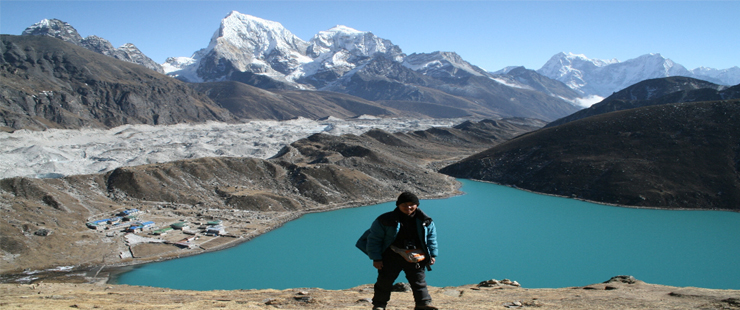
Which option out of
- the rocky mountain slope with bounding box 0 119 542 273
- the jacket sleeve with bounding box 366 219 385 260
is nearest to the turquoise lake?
the rocky mountain slope with bounding box 0 119 542 273

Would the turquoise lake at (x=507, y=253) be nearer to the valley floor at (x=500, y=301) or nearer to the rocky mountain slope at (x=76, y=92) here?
the valley floor at (x=500, y=301)

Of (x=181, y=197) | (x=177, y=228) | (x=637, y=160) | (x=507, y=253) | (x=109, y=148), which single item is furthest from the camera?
(x=109, y=148)

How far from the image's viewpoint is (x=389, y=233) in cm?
900

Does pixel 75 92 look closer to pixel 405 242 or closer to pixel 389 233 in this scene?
pixel 389 233

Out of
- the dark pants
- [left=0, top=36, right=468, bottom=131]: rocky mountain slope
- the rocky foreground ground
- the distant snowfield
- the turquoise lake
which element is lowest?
the turquoise lake

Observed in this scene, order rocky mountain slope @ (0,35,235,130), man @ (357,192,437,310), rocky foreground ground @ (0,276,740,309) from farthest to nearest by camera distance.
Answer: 1. rocky mountain slope @ (0,35,235,130)
2. rocky foreground ground @ (0,276,740,309)
3. man @ (357,192,437,310)

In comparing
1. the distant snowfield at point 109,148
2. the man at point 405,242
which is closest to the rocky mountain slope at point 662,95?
the distant snowfield at point 109,148

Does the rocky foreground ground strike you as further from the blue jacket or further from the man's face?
the man's face

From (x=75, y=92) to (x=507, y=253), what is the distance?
16144cm

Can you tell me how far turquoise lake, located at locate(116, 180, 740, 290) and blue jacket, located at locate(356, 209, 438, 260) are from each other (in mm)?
25738

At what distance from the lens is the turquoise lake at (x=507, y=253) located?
35.6 metres

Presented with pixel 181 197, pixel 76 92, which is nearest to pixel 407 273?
pixel 181 197

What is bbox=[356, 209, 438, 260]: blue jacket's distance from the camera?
29.3 ft

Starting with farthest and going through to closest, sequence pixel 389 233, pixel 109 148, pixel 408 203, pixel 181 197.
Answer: pixel 109 148 → pixel 181 197 → pixel 389 233 → pixel 408 203
